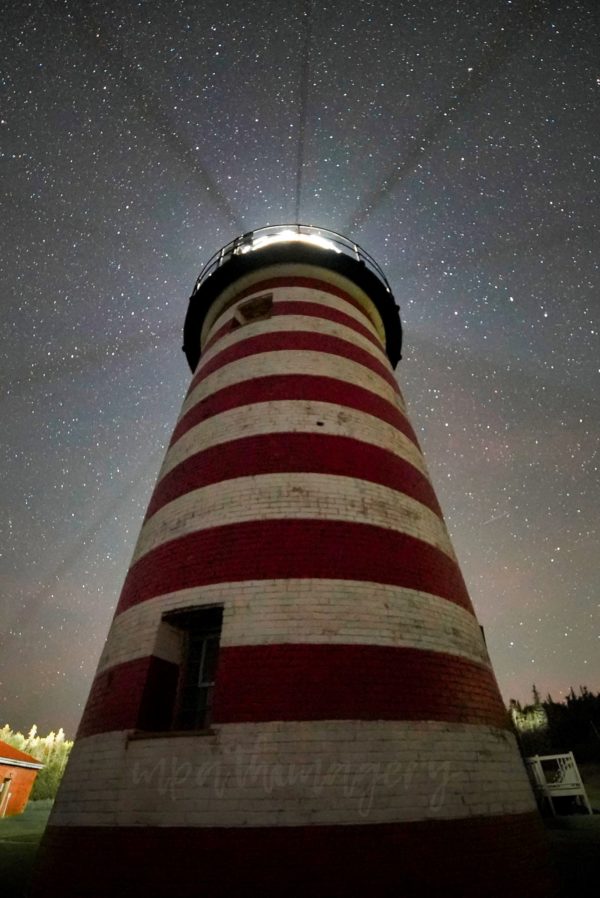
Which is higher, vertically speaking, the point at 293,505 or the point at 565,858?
the point at 293,505

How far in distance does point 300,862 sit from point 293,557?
2.90 meters

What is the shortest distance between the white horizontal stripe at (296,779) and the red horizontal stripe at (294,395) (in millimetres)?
4791

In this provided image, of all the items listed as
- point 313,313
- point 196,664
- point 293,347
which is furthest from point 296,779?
point 313,313

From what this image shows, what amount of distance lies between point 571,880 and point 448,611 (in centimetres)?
348

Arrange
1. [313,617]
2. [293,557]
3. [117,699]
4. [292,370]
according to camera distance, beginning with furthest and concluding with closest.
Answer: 1. [292,370]
2. [293,557]
3. [117,699]
4. [313,617]

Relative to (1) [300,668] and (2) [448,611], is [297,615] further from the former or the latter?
(2) [448,611]

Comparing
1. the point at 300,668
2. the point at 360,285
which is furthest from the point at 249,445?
the point at 360,285

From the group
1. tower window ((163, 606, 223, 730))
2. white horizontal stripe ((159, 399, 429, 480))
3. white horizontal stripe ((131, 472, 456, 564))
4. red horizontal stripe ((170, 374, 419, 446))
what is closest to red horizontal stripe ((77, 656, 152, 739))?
tower window ((163, 606, 223, 730))

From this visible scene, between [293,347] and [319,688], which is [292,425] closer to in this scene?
[293,347]

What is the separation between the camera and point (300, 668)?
4949 mm

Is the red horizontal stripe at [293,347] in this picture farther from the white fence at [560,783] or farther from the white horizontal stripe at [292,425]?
the white fence at [560,783]

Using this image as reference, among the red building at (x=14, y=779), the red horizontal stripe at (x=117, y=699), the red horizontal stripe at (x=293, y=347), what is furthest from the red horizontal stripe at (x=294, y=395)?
the red building at (x=14, y=779)

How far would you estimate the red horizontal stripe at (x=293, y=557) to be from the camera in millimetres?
5789

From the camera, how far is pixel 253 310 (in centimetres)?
1089
